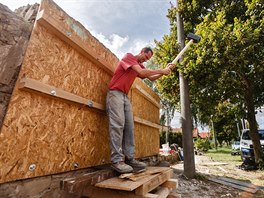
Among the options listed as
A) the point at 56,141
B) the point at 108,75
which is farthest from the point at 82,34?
the point at 56,141

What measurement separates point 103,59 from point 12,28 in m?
1.55

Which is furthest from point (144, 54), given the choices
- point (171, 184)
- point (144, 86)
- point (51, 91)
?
point (171, 184)

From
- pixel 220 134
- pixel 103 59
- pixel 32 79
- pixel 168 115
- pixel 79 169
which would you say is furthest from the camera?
pixel 220 134

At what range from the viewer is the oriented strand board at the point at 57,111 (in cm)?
201

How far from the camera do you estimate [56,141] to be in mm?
2455

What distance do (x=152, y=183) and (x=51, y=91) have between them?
1867 mm

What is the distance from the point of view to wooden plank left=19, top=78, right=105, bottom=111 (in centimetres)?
203

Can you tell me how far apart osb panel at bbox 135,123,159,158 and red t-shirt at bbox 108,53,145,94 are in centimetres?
209

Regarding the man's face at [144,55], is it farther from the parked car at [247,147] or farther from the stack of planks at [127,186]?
the parked car at [247,147]

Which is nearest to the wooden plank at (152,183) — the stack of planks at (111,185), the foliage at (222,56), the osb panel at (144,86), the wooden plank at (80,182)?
the stack of planks at (111,185)

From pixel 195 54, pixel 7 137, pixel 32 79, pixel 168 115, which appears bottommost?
pixel 7 137

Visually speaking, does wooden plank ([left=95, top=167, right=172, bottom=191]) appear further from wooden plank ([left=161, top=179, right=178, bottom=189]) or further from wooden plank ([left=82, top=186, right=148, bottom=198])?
wooden plank ([left=161, top=179, right=178, bottom=189])

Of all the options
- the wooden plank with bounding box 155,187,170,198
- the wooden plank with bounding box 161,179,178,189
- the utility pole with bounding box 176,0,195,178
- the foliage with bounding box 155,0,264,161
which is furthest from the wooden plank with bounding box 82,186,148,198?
the foliage with bounding box 155,0,264,161

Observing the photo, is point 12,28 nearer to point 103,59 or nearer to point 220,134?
point 103,59
